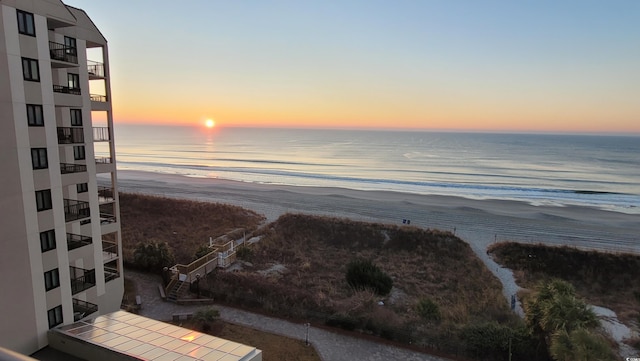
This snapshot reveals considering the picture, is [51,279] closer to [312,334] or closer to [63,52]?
[63,52]

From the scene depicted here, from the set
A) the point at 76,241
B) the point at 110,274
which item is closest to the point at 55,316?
the point at 76,241

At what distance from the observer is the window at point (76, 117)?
1448cm

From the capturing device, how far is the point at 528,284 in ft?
76.7

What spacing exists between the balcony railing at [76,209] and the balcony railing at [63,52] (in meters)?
5.13

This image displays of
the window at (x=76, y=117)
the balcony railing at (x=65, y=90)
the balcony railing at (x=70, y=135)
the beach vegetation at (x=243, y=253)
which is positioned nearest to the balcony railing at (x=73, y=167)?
the balcony railing at (x=70, y=135)

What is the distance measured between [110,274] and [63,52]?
30.3 feet

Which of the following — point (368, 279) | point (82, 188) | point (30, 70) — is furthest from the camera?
point (368, 279)

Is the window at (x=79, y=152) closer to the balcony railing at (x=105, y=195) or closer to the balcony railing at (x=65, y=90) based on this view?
the balcony railing at (x=65, y=90)

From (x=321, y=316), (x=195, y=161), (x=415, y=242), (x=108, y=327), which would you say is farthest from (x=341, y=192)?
(x=195, y=161)

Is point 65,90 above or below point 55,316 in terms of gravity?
above

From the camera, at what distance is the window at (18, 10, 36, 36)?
10.7 meters

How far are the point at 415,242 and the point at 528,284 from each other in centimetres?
819

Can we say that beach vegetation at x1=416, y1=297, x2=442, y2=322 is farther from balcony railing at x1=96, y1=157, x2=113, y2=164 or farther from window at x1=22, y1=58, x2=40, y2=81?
window at x1=22, y1=58, x2=40, y2=81

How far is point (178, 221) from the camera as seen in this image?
35.8m
